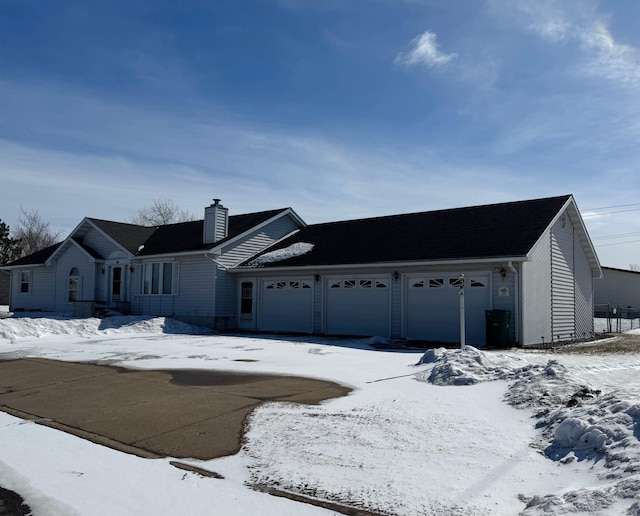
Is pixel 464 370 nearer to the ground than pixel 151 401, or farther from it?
farther from it

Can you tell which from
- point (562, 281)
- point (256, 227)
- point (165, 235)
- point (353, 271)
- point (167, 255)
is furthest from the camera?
point (165, 235)

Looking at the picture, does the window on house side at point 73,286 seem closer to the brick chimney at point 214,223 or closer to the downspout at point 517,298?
the brick chimney at point 214,223

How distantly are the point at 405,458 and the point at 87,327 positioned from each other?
18.6 metres

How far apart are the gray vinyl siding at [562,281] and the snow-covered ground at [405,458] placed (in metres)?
10.1

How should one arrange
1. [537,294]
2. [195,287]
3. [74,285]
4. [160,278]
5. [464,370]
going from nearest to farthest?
[464,370]
[537,294]
[195,287]
[160,278]
[74,285]

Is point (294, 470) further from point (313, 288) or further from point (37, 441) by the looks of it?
point (313, 288)

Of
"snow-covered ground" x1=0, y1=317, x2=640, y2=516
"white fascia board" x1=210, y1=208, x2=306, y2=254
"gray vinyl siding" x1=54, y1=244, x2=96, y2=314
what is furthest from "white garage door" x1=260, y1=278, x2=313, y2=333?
"snow-covered ground" x1=0, y1=317, x2=640, y2=516

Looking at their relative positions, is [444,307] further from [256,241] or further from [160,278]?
[160,278]

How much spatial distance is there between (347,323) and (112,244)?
13.4 meters

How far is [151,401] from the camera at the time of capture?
8.16 m

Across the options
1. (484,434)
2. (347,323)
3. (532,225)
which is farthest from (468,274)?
(484,434)

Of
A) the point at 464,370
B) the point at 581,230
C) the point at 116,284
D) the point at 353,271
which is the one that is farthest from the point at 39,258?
the point at 464,370

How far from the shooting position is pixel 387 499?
4.36 metres

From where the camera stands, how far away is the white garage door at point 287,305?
2141 cm
